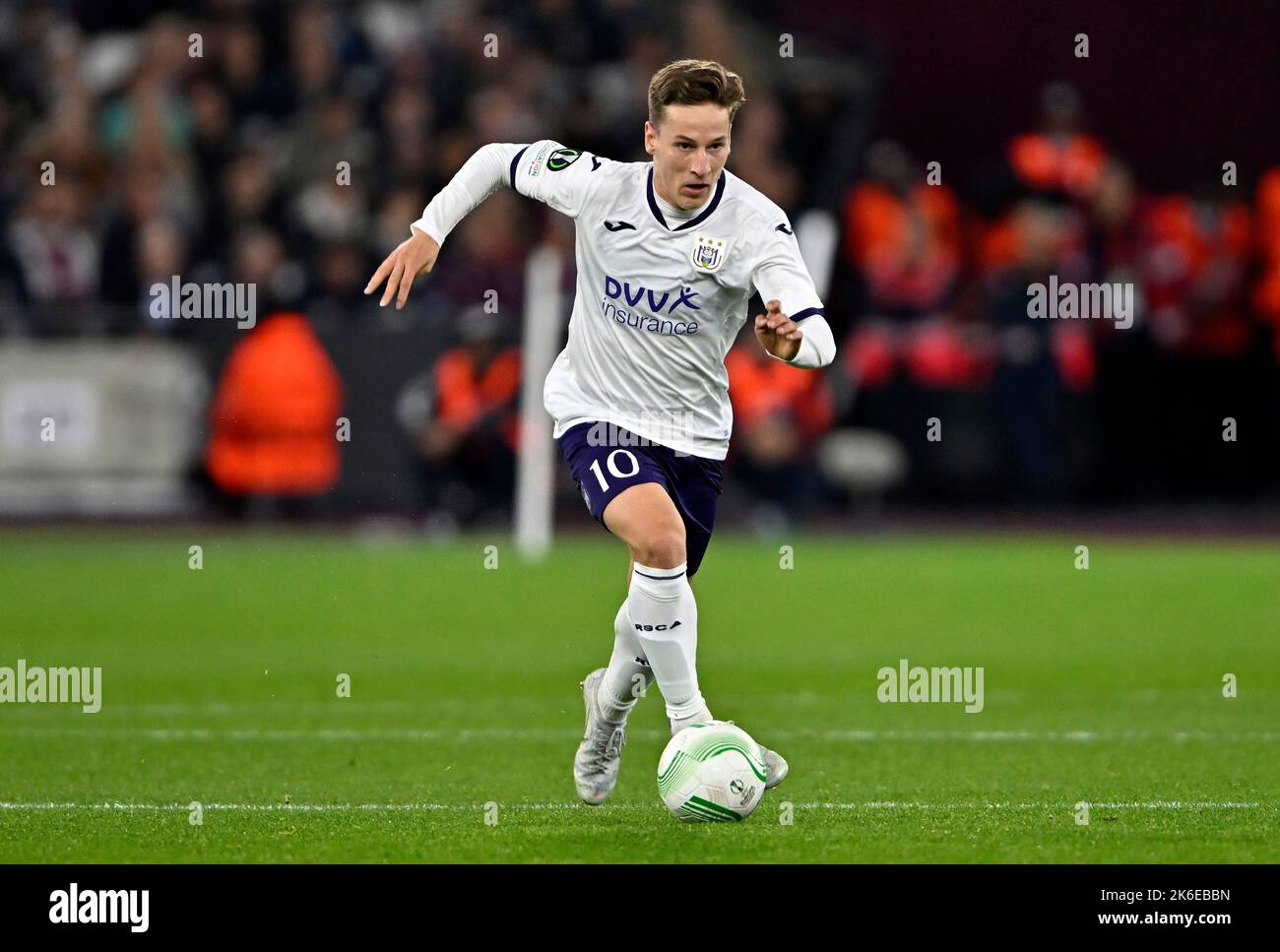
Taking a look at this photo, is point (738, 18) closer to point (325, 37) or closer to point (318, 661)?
point (325, 37)

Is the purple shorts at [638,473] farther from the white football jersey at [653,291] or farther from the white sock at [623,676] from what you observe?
the white sock at [623,676]

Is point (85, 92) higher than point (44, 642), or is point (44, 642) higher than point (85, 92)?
point (85, 92)

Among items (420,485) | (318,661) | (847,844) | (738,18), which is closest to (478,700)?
(318,661)

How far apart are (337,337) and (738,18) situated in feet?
19.8

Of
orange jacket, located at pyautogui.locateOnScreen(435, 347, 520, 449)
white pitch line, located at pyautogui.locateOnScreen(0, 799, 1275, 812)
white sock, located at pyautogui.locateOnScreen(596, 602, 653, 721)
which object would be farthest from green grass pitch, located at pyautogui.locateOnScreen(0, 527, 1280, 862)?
orange jacket, located at pyautogui.locateOnScreen(435, 347, 520, 449)

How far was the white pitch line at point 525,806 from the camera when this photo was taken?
6695mm

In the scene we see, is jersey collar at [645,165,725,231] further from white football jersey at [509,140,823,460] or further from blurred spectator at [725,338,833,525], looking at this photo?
blurred spectator at [725,338,833,525]

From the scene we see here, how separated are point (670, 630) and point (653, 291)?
1.04 m

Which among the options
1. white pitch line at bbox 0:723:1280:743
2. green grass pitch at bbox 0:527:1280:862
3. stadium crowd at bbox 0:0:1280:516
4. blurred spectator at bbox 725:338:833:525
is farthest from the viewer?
blurred spectator at bbox 725:338:833:525

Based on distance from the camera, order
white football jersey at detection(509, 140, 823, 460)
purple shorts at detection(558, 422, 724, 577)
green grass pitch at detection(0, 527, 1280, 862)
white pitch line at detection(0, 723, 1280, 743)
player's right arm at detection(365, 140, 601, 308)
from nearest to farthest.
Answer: green grass pitch at detection(0, 527, 1280, 862) < purple shorts at detection(558, 422, 724, 577) < white football jersey at detection(509, 140, 823, 460) < player's right arm at detection(365, 140, 601, 308) < white pitch line at detection(0, 723, 1280, 743)

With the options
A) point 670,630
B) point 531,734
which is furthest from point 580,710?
point 670,630

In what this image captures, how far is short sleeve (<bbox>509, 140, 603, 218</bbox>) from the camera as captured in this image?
7.02 m

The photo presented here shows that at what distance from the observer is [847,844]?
6031 millimetres

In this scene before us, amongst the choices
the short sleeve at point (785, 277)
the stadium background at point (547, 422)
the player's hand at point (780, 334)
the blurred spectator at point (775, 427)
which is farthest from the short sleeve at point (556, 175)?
the blurred spectator at point (775, 427)
